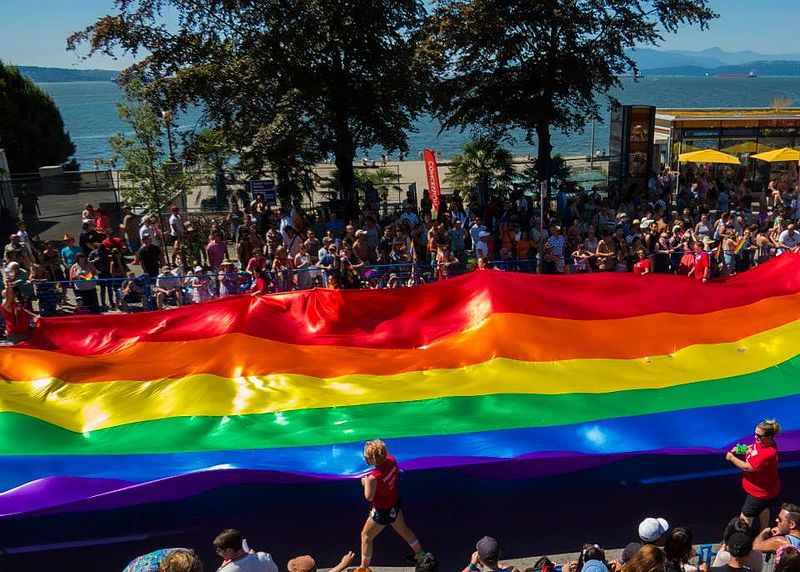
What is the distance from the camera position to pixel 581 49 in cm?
2120

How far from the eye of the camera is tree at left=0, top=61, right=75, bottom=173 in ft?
125

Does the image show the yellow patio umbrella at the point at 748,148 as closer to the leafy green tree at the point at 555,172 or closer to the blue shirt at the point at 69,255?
the leafy green tree at the point at 555,172

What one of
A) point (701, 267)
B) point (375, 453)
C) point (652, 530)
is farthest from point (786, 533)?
point (701, 267)

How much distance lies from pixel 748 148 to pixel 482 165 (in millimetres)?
8725

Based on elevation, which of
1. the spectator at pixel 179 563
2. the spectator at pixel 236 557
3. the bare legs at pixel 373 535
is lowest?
the bare legs at pixel 373 535

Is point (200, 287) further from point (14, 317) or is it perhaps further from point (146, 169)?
point (146, 169)

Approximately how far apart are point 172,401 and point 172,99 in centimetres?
1334

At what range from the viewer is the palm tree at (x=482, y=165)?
24.9 metres

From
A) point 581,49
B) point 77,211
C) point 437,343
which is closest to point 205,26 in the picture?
point 77,211

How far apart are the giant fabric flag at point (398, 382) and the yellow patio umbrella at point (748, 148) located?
14.6 metres

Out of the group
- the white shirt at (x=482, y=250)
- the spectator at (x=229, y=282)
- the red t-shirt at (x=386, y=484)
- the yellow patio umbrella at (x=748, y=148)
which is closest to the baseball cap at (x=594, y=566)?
the red t-shirt at (x=386, y=484)

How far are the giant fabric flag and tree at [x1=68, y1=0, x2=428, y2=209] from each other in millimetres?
9837

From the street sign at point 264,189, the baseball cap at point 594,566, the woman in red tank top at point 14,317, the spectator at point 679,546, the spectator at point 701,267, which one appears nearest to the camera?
the baseball cap at point 594,566

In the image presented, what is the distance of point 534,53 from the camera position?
70.1 feet
